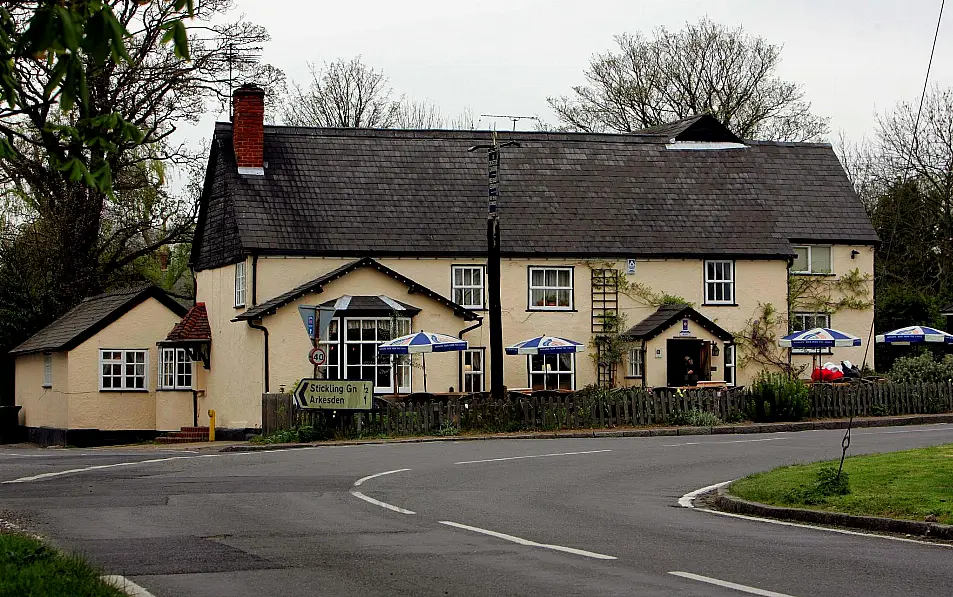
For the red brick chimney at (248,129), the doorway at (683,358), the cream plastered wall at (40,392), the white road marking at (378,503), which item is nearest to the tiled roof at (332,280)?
the red brick chimney at (248,129)

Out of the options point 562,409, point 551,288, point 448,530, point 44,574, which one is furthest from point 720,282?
point 44,574

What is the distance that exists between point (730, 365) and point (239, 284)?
617 inches

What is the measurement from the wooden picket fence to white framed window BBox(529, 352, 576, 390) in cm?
366

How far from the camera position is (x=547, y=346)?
37.0 meters

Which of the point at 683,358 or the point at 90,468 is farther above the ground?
the point at 683,358

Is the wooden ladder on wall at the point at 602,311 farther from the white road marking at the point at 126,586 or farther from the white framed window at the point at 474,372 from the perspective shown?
the white road marking at the point at 126,586

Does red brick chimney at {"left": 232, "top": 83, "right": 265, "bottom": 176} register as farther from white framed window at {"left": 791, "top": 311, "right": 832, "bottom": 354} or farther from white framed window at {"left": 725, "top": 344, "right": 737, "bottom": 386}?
white framed window at {"left": 791, "top": 311, "right": 832, "bottom": 354}

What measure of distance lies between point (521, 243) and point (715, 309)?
6766 mm

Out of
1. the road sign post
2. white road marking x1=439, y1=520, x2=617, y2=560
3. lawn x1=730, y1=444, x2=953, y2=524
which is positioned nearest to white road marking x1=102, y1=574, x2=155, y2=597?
white road marking x1=439, y1=520, x2=617, y2=560

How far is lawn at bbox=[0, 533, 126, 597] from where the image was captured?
361 inches

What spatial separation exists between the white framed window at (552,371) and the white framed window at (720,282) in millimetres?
5043

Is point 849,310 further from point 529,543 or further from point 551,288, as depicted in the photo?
point 529,543

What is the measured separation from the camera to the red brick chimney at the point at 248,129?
130 feet

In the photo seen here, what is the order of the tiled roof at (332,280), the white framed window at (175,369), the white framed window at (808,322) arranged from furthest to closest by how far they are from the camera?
the white framed window at (808,322), the white framed window at (175,369), the tiled roof at (332,280)
